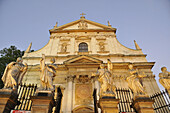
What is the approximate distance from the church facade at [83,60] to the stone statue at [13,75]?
Result: 5.37 metres

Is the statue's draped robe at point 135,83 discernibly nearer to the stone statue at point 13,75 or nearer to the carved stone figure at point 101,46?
the stone statue at point 13,75

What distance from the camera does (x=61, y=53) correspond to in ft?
49.3

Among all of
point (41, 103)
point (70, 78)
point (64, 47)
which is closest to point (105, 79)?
point (41, 103)

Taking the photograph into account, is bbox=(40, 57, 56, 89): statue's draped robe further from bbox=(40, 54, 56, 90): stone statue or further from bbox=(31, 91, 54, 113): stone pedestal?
bbox=(31, 91, 54, 113): stone pedestal

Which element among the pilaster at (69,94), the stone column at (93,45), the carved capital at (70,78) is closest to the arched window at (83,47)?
the stone column at (93,45)

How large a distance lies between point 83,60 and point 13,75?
789 centimetres

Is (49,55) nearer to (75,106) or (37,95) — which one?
(75,106)

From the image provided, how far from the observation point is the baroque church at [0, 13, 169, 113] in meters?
11.1

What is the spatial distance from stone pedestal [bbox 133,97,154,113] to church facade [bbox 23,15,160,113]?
11.4 feet

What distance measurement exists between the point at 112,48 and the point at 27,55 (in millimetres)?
10320

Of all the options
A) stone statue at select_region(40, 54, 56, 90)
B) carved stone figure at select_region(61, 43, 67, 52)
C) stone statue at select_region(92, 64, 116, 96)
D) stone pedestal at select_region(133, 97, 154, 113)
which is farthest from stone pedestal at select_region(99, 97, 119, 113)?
carved stone figure at select_region(61, 43, 67, 52)

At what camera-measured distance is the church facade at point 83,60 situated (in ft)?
36.9

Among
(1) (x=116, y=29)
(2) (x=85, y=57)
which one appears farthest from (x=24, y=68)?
(1) (x=116, y=29)

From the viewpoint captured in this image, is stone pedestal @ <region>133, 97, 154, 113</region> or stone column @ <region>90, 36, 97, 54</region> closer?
stone pedestal @ <region>133, 97, 154, 113</region>
